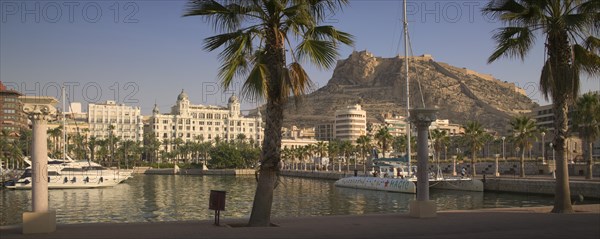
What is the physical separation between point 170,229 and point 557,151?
13.4 meters

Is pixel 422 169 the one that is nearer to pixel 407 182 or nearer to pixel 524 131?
pixel 407 182

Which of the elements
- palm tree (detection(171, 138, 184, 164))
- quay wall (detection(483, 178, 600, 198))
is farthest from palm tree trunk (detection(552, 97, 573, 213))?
palm tree (detection(171, 138, 184, 164))

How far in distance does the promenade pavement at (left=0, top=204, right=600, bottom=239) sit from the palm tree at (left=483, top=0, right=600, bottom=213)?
10.1ft

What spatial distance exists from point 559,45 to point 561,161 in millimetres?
4060

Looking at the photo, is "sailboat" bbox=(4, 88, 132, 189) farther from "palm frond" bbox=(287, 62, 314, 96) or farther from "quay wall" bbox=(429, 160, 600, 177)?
"palm frond" bbox=(287, 62, 314, 96)

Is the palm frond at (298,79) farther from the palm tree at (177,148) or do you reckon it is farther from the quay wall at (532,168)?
the palm tree at (177,148)

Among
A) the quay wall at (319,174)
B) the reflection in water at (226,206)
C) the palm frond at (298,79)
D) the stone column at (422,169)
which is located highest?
the palm frond at (298,79)

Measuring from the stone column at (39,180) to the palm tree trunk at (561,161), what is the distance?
16332 millimetres

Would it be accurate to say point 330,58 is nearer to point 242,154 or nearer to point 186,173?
point 186,173

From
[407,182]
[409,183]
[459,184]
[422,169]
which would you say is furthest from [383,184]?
[422,169]

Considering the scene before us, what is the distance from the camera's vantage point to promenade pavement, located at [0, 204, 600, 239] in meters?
14.8

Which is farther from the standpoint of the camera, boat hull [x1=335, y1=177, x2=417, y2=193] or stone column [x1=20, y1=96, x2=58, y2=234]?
boat hull [x1=335, y1=177, x2=417, y2=193]

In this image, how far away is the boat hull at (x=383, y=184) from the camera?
56.1 metres

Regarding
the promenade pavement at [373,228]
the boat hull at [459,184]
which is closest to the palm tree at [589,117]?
the boat hull at [459,184]
